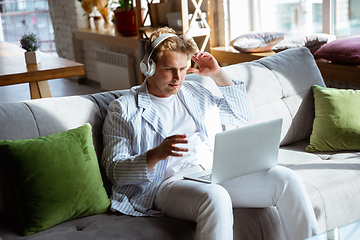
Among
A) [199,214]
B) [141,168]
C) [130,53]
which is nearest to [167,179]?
[141,168]

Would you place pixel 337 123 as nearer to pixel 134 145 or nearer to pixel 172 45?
pixel 172 45

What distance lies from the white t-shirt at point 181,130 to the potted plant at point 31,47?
175cm

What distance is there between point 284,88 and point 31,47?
2023 mm

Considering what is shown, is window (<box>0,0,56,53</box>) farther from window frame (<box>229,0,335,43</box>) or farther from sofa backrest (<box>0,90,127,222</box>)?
sofa backrest (<box>0,90,127,222</box>)

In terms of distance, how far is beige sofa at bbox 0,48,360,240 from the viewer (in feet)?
4.82

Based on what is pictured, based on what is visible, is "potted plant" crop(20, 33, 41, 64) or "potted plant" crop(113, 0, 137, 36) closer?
"potted plant" crop(20, 33, 41, 64)

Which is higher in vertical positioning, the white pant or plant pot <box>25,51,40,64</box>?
plant pot <box>25,51,40,64</box>

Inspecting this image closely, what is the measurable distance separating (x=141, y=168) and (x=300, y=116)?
3.88 ft

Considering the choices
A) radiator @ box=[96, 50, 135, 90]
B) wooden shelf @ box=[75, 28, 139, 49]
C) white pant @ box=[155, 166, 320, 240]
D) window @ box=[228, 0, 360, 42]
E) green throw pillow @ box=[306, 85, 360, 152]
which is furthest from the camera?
radiator @ box=[96, 50, 135, 90]

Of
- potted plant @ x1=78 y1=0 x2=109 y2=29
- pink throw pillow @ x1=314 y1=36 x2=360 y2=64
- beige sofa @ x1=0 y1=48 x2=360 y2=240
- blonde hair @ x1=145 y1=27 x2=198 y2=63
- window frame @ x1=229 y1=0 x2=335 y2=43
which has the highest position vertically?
potted plant @ x1=78 y1=0 x2=109 y2=29

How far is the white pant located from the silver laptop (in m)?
0.05

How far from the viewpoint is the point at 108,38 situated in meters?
5.12

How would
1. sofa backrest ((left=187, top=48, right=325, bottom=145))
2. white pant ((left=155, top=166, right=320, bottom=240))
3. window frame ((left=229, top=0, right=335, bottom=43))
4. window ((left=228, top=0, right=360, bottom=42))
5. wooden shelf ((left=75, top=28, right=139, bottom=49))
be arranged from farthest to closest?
wooden shelf ((left=75, top=28, right=139, bottom=49))
window frame ((left=229, top=0, right=335, bottom=43))
window ((left=228, top=0, right=360, bottom=42))
sofa backrest ((left=187, top=48, right=325, bottom=145))
white pant ((left=155, top=166, right=320, bottom=240))

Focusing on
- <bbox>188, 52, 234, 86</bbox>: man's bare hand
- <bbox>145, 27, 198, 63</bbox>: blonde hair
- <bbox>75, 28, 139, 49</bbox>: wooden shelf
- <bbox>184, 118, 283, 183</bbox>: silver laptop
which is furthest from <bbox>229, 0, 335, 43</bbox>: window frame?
<bbox>184, 118, 283, 183</bbox>: silver laptop
